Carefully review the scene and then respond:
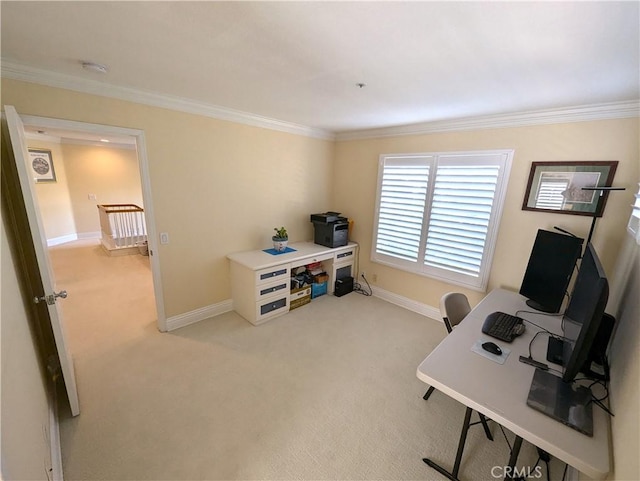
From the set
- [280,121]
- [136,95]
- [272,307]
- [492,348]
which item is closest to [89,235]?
[136,95]

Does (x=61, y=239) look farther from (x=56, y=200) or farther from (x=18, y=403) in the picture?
(x=18, y=403)

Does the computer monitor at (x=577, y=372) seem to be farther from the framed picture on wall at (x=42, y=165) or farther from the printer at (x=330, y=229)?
the framed picture on wall at (x=42, y=165)

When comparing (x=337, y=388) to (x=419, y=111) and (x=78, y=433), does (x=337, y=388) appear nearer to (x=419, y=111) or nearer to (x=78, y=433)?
(x=78, y=433)

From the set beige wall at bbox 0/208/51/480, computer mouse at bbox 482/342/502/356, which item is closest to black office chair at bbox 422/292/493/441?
computer mouse at bbox 482/342/502/356

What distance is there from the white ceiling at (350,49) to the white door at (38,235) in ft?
1.59

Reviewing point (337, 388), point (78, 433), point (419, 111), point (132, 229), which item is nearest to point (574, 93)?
point (419, 111)

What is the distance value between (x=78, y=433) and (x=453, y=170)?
3.84m

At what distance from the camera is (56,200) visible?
5.76 metres

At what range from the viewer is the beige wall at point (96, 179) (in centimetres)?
599

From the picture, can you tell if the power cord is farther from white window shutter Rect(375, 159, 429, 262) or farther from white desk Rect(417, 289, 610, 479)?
white desk Rect(417, 289, 610, 479)

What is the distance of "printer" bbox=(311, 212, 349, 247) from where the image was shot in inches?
140

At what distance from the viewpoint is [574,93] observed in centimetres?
183

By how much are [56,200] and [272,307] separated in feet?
20.4

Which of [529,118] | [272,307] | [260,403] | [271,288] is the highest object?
[529,118]
